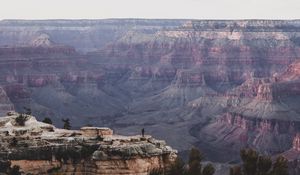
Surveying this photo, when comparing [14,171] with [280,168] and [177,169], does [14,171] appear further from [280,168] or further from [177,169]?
[280,168]

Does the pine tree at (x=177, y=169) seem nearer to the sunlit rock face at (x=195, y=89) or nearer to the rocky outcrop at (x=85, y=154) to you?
the rocky outcrop at (x=85, y=154)

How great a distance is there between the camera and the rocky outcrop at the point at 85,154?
3947 centimetres

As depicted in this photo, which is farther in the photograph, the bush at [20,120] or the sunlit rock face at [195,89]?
the sunlit rock face at [195,89]

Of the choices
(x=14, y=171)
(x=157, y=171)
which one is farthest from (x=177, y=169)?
(x=14, y=171)

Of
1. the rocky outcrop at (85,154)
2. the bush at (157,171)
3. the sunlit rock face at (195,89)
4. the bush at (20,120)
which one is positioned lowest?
the bush at (157,171)

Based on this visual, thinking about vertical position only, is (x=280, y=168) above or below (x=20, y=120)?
below

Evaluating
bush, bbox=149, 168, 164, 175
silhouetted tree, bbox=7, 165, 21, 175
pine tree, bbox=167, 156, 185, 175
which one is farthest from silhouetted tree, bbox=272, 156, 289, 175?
silhouetted tree, bbox=7, 165, 21, 175

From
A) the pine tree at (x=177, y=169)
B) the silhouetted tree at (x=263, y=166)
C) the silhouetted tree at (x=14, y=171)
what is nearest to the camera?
the pine tree at (x=177, y=169)

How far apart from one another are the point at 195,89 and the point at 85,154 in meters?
134

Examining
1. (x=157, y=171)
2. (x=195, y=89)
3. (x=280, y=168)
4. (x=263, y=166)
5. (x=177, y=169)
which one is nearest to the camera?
(x=177, y=169)

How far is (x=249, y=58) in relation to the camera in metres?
186

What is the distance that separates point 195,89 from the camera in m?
174

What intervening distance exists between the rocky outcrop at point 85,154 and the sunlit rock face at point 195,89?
6656 cm

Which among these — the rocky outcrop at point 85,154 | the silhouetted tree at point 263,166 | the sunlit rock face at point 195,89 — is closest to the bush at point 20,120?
the rocky outcrop at point 85,154
